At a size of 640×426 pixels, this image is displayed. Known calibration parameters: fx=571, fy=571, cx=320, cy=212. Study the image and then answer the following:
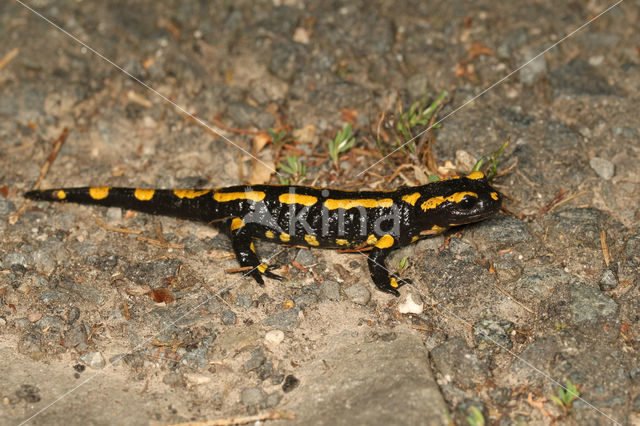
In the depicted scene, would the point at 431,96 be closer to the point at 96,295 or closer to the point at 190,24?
the point at 190,24

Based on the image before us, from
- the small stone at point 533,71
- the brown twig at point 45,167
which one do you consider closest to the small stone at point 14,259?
the brown twig at point 45,167

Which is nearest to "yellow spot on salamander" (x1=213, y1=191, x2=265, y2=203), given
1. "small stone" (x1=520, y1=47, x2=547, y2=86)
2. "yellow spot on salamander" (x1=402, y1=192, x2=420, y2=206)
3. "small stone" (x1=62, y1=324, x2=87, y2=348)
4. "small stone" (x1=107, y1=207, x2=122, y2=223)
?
"small stone" (x1=107, y1=207, x2=122, y2=223)

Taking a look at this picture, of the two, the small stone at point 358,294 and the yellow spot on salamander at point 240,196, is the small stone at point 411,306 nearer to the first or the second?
the small stone at point 358,294

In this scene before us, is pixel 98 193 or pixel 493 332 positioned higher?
pixel 98 193

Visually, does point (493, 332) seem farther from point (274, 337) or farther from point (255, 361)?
point (255, 361)

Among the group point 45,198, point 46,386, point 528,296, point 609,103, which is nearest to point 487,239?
point 528,296

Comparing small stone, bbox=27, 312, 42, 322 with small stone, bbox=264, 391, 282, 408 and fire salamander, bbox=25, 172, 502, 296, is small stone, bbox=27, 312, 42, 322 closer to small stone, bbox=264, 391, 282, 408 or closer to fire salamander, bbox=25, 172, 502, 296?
fire salamander, bbox=25, 172, 502, 296

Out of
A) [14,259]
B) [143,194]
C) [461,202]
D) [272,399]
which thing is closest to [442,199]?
[461,202]
